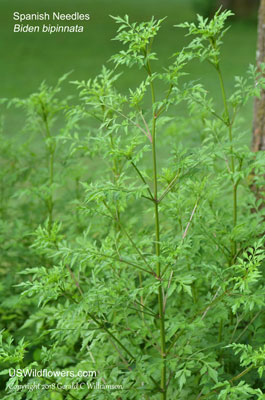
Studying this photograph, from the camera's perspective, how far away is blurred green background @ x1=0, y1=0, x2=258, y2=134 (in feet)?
26.7

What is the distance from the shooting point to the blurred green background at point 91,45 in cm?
814

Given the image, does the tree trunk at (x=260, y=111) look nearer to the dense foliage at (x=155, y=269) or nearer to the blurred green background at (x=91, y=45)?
the dense foliage at (x=155, y=269)

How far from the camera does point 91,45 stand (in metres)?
9.97

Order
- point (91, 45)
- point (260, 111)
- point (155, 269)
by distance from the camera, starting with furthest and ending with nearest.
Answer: point (91, 45) < point (260, 111) < point (155, 269)

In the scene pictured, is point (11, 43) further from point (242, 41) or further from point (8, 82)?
point (242, 41)

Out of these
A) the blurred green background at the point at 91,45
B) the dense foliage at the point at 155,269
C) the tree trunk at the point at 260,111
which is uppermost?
the blurred green background at the point at 91,45

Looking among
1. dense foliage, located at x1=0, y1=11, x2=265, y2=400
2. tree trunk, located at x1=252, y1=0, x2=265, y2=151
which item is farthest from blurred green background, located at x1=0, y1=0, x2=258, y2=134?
dense foliage, located at x1=0, y1=11, x2=265, y2=400

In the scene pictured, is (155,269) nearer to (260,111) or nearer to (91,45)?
(260,111)

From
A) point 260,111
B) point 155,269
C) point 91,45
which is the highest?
point 91,45

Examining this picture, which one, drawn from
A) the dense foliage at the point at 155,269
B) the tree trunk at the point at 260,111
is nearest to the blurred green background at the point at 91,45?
the tree trunk at the point at 260,111

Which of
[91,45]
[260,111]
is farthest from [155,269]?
[91,45]

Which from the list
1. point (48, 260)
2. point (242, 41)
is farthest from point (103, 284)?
point (242, 41)

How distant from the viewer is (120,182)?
2.12 meters

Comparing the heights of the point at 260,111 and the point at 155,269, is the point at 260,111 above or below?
above
